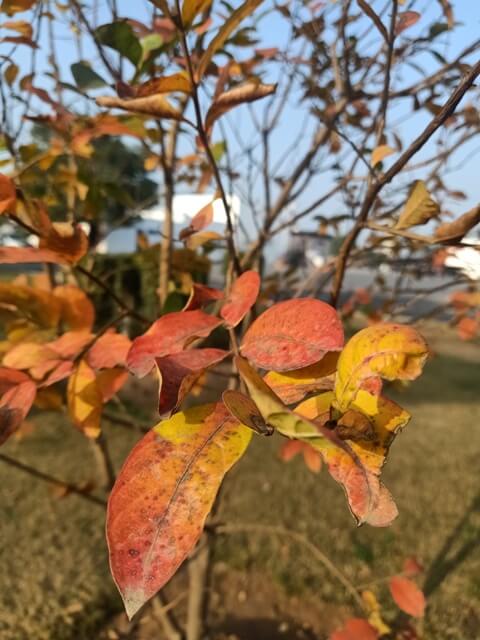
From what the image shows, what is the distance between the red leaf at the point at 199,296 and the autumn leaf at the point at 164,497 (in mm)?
119

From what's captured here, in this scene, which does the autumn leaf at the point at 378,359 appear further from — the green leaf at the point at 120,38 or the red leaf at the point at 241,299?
the green leaf at the point at 120,38

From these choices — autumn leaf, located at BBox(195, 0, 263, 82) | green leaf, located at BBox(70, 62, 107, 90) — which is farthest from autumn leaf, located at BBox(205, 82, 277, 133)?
green leaf, located at BBox(70, 62, 107, 90)

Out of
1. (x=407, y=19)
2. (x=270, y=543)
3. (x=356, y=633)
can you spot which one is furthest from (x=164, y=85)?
(x=270, y=543)

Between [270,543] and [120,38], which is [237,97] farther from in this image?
[270,543]

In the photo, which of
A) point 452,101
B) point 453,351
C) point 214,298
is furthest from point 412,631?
point 453,351

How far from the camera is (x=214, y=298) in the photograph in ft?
1.63

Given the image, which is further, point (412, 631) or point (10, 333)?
point (412, 631)

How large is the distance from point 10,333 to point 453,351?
7.47 m

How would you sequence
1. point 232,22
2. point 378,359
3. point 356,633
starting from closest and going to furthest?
point 378,359, point 232,22, point 356,633

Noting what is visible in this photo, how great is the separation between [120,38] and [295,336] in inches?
17.0

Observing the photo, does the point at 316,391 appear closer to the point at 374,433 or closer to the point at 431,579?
the point at 374,433

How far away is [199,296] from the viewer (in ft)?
1.56

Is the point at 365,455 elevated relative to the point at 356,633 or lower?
elevated

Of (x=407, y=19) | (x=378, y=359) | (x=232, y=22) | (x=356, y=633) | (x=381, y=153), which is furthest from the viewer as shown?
(x=356, y=633)
